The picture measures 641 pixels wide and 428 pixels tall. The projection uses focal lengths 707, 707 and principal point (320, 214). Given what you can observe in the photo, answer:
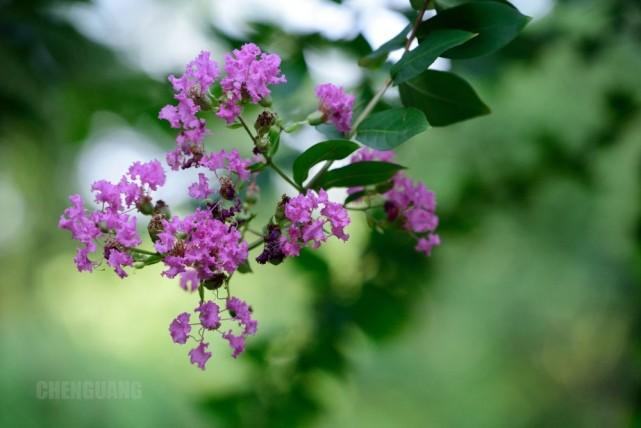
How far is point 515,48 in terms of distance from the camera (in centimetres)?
190

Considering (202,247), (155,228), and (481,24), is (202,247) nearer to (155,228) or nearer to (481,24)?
(155,228)

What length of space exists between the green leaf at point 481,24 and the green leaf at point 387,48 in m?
0.03

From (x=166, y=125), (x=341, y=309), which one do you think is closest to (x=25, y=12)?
(x=166, y=125)

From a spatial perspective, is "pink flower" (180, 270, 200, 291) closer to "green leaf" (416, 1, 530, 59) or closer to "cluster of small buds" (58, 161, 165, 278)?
"cluster of small buds" (58, 161, 165, 278)

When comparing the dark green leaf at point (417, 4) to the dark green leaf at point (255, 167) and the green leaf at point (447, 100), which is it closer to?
the green leaf at point (447, 100)

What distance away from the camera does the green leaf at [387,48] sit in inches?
37.0

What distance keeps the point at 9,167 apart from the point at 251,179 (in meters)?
3.85

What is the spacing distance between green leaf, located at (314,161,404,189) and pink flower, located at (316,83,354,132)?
0.07 m

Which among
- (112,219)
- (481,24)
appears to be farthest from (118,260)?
(481,24)

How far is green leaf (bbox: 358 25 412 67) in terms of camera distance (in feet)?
3.08

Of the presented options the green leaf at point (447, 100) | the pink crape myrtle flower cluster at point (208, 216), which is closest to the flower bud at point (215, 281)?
the pink crape myrtle flower cluster at point (208, 216)

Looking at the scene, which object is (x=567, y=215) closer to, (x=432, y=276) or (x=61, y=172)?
(x=432, y=276)

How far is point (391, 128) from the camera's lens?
80cm

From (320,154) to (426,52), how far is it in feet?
0.59
